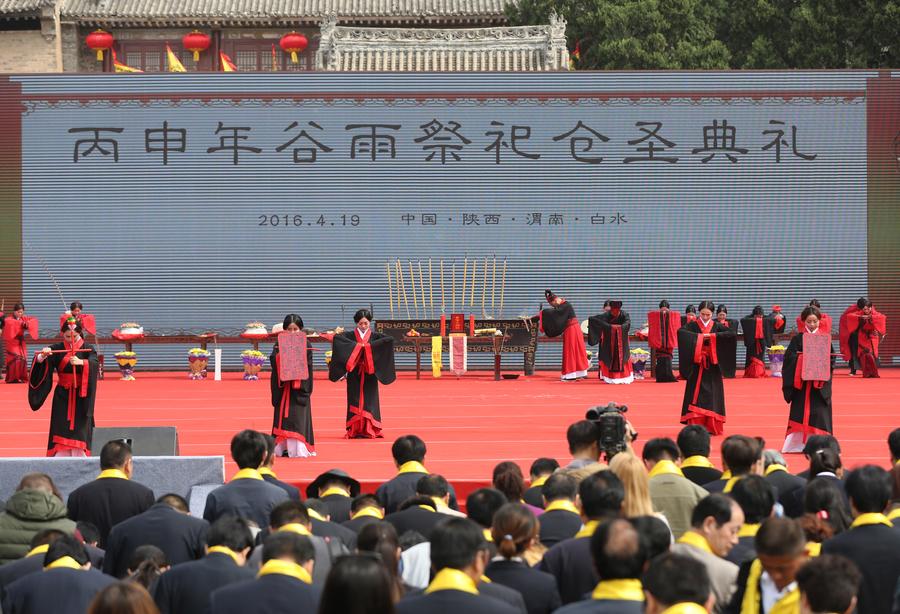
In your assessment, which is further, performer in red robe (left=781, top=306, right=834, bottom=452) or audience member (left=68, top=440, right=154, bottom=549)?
performer in red robe (left=781, top=306, right=834, bottom=452)

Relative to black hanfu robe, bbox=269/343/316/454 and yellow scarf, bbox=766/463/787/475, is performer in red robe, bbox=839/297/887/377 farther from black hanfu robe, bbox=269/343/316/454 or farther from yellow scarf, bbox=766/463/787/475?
yellow scarf, bbox=766/463/787/475

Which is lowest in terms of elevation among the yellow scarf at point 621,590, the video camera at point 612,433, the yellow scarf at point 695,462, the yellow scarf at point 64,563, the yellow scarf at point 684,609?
the yellow scarf at point 64,563

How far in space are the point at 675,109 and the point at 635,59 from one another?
11.0ft

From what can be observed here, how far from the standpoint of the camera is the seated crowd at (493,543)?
181 inches

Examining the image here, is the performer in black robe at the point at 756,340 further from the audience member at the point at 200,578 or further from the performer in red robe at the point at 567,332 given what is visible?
the audience member at the point at 200,578

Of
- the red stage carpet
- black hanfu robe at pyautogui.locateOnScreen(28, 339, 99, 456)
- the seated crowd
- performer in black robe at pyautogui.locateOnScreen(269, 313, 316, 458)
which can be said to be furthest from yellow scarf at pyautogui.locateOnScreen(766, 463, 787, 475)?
black hanfu robe at pyautogui.locateOnScreen(28, 339, 99, 456)

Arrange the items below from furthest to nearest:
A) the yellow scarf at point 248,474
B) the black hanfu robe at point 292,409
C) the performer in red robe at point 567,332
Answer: the performer in red robe at point 567,332 → the black hanfu robe at point 292,409 → the yellow scarf at point 248,474

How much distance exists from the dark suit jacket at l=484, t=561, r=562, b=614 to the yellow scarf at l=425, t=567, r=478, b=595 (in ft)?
1.94

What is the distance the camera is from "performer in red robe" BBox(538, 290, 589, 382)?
2100 centimetres

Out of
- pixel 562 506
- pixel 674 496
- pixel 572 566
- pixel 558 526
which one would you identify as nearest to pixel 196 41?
pixel 674 496

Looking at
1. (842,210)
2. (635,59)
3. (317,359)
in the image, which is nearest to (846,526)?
(317,359)

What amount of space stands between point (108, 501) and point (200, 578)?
2189 millimetres

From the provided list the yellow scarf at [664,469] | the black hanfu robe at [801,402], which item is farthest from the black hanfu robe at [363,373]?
the yellow scarf at [664,469]

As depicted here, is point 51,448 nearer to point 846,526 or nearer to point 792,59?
point 846,526
